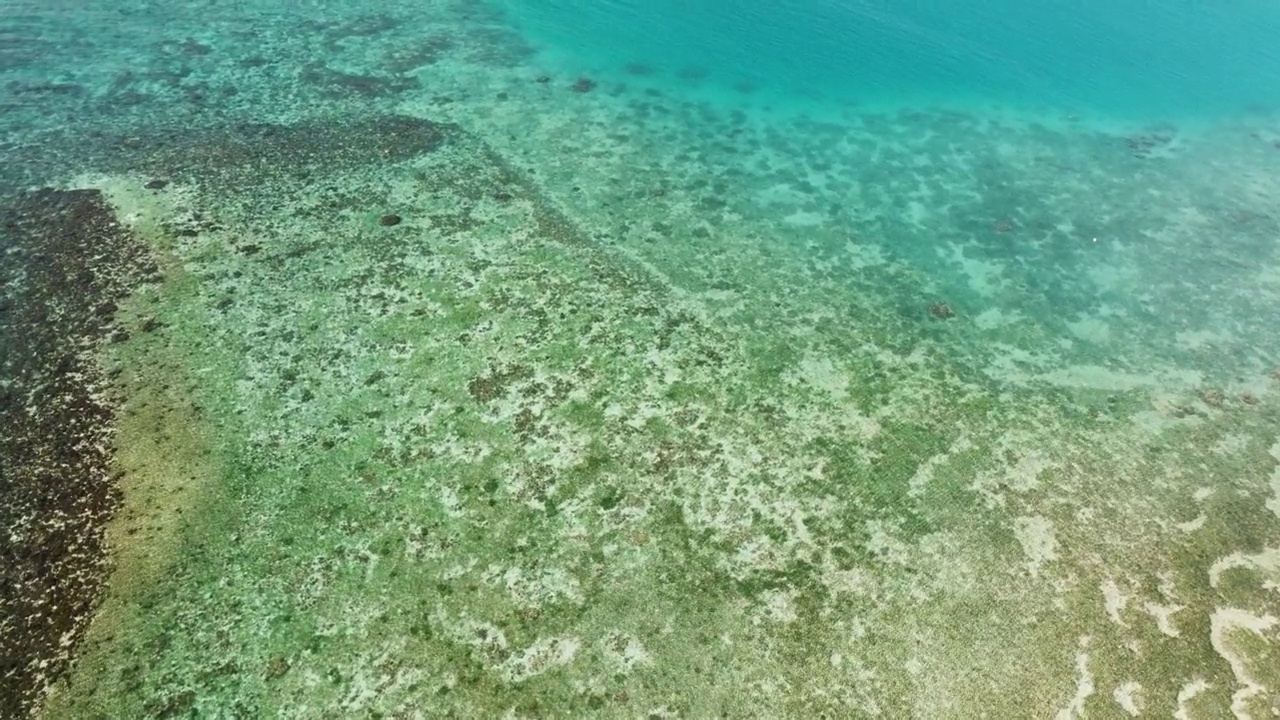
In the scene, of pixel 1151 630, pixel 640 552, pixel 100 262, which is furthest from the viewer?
pixel 100 262

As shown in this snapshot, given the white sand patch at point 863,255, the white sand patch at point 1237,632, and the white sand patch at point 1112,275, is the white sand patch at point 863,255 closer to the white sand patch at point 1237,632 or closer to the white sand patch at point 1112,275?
the white sand patch at point 1112,275

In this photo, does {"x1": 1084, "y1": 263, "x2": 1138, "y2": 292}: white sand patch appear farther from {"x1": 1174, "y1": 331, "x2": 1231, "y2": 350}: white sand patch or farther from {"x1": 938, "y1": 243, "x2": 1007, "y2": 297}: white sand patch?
{"x1": 938, "y1": 243, "x2": 1007, "y2": 297}: white sand patch

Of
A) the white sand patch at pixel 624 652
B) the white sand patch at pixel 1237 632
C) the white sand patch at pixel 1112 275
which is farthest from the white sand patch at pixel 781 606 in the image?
the white sand patch at pixel 1112 275

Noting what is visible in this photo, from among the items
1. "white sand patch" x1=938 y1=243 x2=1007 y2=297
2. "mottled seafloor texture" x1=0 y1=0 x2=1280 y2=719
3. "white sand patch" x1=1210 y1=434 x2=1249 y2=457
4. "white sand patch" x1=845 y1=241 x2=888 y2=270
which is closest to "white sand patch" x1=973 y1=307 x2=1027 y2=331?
"mottled seafloor texture" x1=0 y1=0 x2=1280 y2=719

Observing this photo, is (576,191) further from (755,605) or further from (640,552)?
(755,605)

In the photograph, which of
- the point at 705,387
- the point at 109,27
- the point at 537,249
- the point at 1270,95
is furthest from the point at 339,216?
the point at 1270,95

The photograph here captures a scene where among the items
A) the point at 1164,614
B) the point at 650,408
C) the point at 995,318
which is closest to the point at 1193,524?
the point at 1164,614

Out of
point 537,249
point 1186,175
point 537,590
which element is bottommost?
point 537,590
